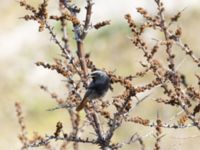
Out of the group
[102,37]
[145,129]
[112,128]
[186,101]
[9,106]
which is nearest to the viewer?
[112,128]

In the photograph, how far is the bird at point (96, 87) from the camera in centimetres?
596

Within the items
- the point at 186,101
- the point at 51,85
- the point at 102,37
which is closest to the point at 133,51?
the point at 102,37

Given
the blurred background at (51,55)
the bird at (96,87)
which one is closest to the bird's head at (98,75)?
the bird at (96,87)

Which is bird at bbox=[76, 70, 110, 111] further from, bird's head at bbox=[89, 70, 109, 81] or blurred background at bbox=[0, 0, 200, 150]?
blurred background at bbox=[0, 0, 200, 150]

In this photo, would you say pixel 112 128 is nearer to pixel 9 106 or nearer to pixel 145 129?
pixel 145 129

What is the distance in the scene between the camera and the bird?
235 inches

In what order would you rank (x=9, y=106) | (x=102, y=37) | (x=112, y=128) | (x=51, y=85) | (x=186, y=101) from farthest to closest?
(x=102, y=37)
(x=51, y=85)
(x=9, y=106)
(x=186, y=101)
(x=112, y=128)

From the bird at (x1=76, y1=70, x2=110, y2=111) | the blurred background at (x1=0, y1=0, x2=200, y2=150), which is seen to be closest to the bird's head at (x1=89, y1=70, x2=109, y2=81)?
the bird at (x1=76, y1=70, x2=110, y2=111)

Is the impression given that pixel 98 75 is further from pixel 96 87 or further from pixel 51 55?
pixel 51 55

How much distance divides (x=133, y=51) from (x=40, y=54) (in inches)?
174

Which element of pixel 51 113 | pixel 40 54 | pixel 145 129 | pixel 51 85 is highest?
pixel 40 54

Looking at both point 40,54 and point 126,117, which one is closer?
point 126,117

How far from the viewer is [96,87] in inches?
238

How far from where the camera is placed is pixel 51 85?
30391mm
